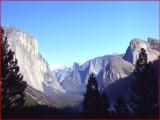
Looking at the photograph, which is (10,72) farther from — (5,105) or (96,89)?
(96,89)

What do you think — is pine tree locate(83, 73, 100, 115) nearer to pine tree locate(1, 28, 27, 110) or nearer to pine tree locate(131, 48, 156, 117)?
pine tree locate(131, 48, 156, 117)

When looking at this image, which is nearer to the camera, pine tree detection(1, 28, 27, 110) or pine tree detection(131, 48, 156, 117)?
pine tree detection(1, 28, 27, 110)

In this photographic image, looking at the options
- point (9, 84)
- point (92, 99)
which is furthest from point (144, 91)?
point (9, 84)

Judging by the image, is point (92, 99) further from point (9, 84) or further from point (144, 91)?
point (9, 84)

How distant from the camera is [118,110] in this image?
89312 mm

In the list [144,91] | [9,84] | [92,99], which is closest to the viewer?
[9,84]

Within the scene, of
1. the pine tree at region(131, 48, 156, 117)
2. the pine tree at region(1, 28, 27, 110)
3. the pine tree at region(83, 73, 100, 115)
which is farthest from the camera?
the pine tree at region(83, 73, 100, 115)

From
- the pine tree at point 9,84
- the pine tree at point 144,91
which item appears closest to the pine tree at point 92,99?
the pine tree at point 144,91

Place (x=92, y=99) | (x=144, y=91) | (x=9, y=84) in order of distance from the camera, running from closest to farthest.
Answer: (x=9, y=84) < (x=144, y=91) < (x=92, y=99)

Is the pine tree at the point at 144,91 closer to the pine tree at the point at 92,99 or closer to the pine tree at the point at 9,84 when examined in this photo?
the pine tree at the point at 92,99

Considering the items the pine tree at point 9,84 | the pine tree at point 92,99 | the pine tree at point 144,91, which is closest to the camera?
the pine tree at point 9,84

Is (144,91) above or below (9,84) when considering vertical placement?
below

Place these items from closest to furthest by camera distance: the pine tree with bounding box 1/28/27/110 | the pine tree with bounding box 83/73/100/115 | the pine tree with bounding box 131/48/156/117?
the pine tree with bounding box 1/28/27/110 < the pine tree with bounding box 131/48/156/117 < the pine tree with bounding box 83/73/100/115


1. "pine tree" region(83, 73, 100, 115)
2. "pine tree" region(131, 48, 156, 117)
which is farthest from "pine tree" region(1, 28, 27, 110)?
"pine tree" region(131, 48, 156, 117)
